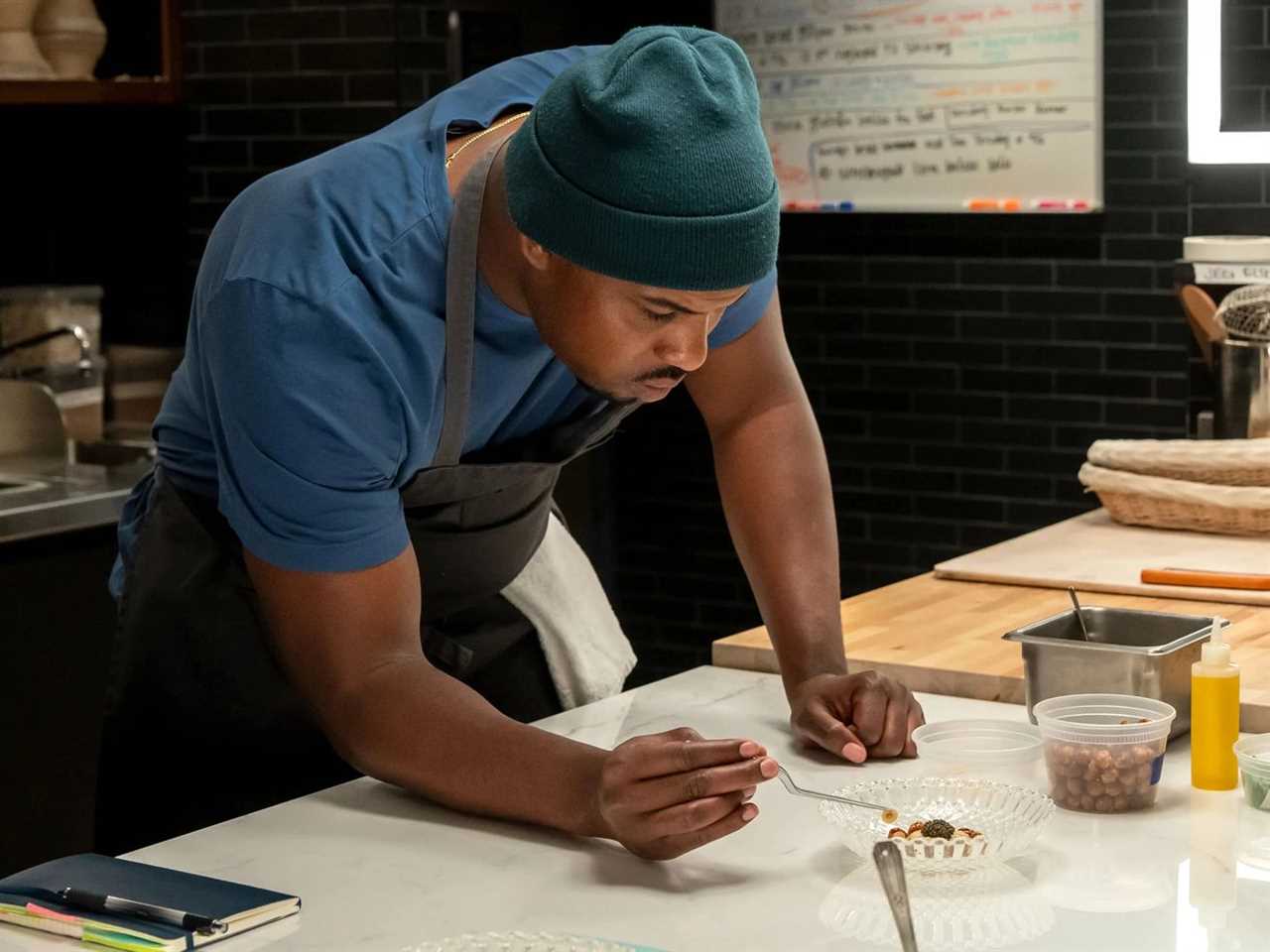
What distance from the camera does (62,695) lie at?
11.4 ft

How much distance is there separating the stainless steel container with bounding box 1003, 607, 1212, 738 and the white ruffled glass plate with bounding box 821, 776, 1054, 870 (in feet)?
0.73

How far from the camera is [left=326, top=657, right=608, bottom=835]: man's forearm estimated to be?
1.63 meters

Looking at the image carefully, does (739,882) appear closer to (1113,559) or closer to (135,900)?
(135,900)

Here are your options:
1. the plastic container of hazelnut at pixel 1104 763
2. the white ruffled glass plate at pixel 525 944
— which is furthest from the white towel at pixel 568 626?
the white ruffled glass plate at pixel 525 944

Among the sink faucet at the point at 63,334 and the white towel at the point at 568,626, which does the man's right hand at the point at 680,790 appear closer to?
the white towel at the point at 568,626

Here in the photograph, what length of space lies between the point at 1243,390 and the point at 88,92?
263 centimetres

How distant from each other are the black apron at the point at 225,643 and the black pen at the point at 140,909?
0.58 metres

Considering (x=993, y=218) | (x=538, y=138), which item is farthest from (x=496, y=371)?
(x=993, y=218)

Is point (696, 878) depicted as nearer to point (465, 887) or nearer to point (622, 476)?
point (465, 887)

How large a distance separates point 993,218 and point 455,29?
5.15 ft

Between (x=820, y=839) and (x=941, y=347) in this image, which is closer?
(x=820, y=839)

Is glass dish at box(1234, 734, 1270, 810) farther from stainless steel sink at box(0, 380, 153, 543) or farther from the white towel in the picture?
stainless steel sink at box(0, 380, 153, 543)

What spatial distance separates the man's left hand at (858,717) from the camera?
1852mm

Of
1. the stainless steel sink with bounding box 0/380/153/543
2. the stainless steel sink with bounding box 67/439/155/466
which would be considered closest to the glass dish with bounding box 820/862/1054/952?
the stainless steel sink with bounding box 0/380/153/543
